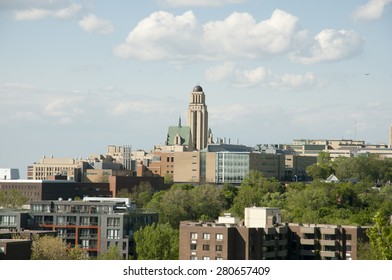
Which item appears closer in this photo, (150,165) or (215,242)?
(215,242)

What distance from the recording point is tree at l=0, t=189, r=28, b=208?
82.5 m

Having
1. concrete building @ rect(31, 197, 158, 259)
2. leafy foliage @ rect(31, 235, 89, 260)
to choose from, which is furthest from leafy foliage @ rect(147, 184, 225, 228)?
leafy foliage @ rect(31, 235, 89, 260)

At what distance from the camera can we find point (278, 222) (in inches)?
1969

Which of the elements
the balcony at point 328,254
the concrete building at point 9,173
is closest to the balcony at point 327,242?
the balcony at point 328,254

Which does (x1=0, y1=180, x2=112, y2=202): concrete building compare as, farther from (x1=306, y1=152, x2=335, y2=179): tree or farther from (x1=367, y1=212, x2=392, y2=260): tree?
(x1=367, y1=212, x2=392, y2=260): tree

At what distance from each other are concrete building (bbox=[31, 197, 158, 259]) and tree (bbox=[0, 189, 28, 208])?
19738 mm

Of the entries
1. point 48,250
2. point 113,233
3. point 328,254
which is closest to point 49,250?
point 48,250

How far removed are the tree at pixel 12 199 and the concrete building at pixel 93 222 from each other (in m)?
19.7

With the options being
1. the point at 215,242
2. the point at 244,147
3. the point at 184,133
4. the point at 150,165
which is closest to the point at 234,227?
the point at 215,242

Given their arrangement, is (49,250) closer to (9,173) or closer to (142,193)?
(142,193)

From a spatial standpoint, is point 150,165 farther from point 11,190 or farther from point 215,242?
point 215,242

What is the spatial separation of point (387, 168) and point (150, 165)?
88.4 ft

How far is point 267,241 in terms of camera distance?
44.6m

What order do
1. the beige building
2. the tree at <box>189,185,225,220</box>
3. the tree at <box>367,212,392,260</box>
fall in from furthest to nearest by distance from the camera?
1. the beige building
2. the tree at <box>189,185,225,220</box>
3. the tree at <box>367,212,392,260</box>
